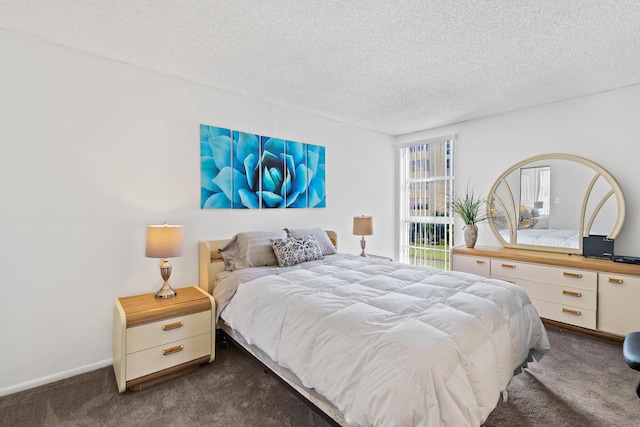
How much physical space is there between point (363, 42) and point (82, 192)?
2524mm

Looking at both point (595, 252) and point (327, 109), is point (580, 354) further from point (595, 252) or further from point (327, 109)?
point (327, 109)

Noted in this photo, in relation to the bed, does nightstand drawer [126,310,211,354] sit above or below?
below

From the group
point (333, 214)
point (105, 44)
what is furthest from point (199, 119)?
point (333, 214)

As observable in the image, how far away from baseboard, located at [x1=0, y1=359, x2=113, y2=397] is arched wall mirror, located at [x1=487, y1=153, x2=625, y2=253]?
4.62m

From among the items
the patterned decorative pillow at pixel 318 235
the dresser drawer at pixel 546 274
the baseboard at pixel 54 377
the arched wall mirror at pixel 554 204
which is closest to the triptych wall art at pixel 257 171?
the patterned decorative pillow at pixel 318 235

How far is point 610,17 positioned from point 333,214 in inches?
125

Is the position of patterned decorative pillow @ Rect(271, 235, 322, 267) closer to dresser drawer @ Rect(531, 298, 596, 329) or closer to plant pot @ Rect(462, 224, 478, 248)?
plant pot @ Rect(462, 224, 478, 248)

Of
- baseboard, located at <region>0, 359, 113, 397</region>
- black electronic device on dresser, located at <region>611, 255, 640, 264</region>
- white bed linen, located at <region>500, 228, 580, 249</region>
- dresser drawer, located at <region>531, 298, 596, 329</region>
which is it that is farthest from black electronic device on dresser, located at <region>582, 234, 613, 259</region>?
baseboard, located at <region>0, 359, 113, 397</region>

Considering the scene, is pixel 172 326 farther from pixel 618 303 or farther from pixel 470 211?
pixel 618 303

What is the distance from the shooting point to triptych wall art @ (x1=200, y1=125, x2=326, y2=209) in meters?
3.05

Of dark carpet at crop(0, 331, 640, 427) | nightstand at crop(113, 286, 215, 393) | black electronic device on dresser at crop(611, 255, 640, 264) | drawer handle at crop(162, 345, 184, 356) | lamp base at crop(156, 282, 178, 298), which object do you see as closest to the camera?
dark carpet at crop(0, 331, 640, 427)

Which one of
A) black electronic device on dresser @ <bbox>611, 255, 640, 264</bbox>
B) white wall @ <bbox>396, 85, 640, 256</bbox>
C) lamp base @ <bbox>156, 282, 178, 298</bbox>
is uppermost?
white wall @ <bbox>396, 85, 640, 256</bbox>

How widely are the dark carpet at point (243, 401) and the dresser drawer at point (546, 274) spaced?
0.75 meters

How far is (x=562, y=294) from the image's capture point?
3047 mm
